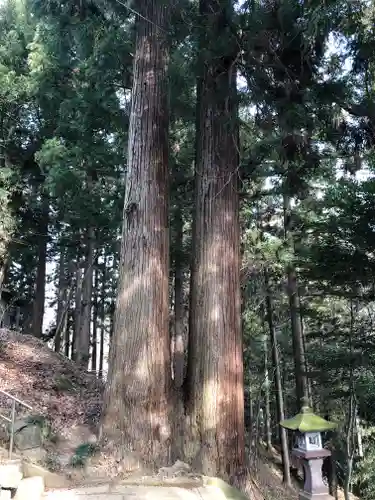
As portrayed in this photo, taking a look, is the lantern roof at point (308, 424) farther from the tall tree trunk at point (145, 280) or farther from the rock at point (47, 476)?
the rock at point (47, 476)

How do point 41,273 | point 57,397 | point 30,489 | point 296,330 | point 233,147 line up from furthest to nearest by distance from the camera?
point 41,273 < point 296,330 < point 57,397 < point 233,147 < point 30,489

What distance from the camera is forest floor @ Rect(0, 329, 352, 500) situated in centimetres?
515

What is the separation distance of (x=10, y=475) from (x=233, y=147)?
496cm

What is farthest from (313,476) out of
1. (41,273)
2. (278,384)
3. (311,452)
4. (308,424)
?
(41,273)

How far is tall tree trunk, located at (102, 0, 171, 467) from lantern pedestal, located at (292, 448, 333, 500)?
63.1 inches

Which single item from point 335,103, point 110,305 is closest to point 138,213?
point 335,103

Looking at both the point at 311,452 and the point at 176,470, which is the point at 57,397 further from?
the point at 311,452

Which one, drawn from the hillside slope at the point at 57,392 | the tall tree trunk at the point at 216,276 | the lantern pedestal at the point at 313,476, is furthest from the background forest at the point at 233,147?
the lantern pedestal at the point at 313,476

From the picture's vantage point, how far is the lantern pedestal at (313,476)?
3.92m

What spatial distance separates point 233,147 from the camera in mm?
6285

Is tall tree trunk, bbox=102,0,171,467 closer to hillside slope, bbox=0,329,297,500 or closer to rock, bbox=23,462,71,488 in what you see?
hillside slope, bbox=0,329,297,500

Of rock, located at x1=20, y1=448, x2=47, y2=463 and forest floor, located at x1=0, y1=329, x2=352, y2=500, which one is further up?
forest floor, located at x1=0, y1=329, x2=352, y2=500

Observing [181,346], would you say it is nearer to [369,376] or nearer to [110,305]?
[369,376]

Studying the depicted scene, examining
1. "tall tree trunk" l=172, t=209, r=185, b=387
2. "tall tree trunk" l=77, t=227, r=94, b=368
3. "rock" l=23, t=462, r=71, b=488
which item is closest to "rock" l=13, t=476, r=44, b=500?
"rock" l=23, t=462, r=71, b=488
